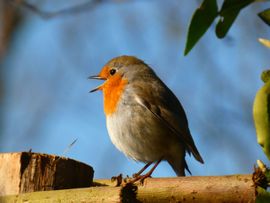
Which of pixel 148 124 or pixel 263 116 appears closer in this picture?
pixel 263 116

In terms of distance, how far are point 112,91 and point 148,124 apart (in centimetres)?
47

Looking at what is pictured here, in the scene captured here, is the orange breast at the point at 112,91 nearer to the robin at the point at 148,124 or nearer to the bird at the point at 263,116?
the robin at the point at 148,124

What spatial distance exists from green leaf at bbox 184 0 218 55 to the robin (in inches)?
92.8

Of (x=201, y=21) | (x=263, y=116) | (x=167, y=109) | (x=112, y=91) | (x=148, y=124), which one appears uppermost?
(x=112, y=91)

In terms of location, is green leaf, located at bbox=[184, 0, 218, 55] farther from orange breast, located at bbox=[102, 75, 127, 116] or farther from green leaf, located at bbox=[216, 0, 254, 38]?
orange breast, located at bbox=[102, 75, 127, 116]

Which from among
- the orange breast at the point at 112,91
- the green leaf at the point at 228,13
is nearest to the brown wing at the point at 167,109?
the orange breast at the point at 112,91

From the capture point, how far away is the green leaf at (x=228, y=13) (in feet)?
2.46

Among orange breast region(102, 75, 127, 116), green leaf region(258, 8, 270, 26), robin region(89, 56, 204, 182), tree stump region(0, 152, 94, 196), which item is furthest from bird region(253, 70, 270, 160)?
orange breast region(102, 75, 127, 116)

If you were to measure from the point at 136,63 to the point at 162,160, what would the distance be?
94 centimetres

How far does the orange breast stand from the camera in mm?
3460

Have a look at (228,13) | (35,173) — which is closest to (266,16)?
(228,13)

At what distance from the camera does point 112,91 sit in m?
3.66

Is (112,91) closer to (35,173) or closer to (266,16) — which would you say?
(35,173)

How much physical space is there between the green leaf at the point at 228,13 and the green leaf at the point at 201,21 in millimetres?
15
